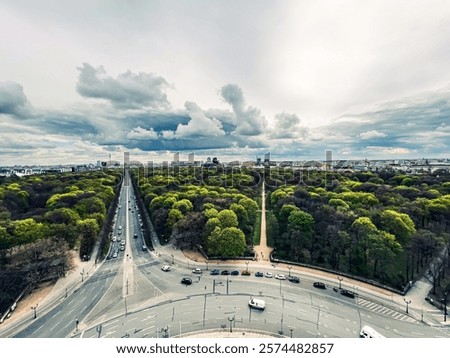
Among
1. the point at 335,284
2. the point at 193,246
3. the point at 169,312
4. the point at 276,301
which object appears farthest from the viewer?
the point at 193,246

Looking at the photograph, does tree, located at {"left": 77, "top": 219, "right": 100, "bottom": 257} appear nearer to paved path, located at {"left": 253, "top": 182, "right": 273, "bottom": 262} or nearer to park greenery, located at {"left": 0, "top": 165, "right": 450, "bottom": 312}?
park greenery, located at {"left": 0, "top": 165, "right": 450, "bottom": 312}

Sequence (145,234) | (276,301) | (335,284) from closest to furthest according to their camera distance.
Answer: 1. (276,301)
2. (335,284)
3. (145,234)

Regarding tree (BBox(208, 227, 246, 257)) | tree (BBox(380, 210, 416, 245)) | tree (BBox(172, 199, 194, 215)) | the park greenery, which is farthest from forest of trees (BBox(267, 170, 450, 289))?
tree (BBox(172, 199, 194, 215))

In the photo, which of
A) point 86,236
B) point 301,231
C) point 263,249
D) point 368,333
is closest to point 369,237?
point 301,231

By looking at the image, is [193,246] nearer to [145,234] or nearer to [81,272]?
[145,234]

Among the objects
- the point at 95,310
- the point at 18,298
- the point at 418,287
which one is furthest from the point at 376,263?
the point at 18,298

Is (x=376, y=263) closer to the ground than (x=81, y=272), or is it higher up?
higher up

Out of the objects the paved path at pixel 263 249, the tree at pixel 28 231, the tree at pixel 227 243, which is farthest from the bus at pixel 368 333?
the tree at pixel 28 231

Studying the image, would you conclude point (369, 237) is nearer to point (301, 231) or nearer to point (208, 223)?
point (301, 231)
